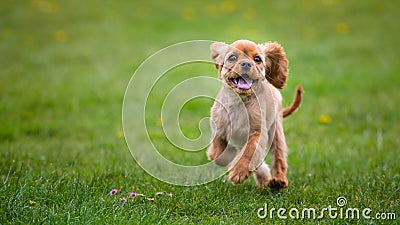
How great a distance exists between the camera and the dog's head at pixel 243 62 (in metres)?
4.17

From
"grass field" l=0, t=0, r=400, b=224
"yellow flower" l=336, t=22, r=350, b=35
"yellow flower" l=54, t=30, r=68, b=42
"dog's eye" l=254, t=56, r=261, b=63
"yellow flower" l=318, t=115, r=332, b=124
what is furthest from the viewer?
"yellow flower" l=336, t=22, r=350, b=35

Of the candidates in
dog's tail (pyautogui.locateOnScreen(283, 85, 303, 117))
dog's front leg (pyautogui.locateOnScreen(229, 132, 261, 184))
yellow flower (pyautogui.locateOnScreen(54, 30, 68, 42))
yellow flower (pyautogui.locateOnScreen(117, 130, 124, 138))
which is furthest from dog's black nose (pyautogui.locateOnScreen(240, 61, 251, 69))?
yellow flower (pyautogui.locateOnScreen(54, 30, 68, 42))

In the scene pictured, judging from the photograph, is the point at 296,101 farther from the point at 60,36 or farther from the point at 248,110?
the point at 60,36

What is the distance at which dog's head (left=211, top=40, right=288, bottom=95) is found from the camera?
4172 mm

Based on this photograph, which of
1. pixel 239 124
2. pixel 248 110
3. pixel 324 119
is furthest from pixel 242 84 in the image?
pixel 324 119

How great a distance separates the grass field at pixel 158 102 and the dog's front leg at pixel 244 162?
0.72ft

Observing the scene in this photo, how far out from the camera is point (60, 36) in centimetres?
1310

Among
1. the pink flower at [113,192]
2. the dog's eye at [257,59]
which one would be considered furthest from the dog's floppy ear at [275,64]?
the pink flower at [113,192]

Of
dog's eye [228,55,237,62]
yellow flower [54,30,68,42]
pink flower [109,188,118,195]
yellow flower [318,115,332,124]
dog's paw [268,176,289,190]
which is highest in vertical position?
dog's eye [228,55,237,62]

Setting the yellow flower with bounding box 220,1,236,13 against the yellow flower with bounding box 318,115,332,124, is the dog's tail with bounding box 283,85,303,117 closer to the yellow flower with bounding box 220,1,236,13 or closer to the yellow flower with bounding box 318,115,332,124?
the yellow flower with bounding box 318,115,332,124

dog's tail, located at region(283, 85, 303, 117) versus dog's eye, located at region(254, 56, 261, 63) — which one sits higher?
dog's eye, located at region(254, 56, 261, 63)

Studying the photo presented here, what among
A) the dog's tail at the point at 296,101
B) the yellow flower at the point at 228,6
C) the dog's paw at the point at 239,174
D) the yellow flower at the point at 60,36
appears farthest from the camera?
the yellow flower at the point at 228,6

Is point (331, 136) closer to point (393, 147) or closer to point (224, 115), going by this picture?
point (393, 147)

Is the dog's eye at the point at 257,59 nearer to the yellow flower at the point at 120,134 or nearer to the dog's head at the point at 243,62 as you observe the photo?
the dog's head at the point at 243,62
